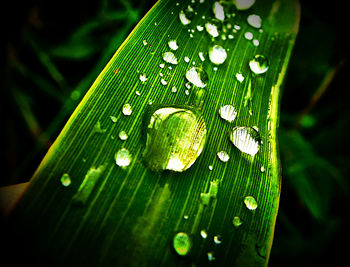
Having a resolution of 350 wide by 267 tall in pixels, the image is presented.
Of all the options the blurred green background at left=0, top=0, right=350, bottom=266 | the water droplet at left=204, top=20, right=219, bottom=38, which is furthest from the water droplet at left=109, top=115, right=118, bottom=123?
the blurred green background at left=0, top=0, right=350, bottom=266

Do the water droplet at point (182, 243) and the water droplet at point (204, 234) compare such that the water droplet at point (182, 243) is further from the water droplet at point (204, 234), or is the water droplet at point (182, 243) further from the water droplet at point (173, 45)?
the water droplet at point (173, 45)

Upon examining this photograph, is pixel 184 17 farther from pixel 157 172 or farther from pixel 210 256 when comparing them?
pixel 210 256

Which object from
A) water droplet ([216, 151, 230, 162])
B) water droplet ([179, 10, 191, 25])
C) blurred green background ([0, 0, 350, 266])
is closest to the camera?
water droplet ([216, 151, 230, 162])

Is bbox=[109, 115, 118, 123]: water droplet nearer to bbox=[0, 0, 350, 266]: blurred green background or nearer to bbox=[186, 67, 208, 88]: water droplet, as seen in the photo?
bbox=[186, 67, 208, 88]: water droplet

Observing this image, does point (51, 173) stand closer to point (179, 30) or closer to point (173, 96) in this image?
point (173, 96)

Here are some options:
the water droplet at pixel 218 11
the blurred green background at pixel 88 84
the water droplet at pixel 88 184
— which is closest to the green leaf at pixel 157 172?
the water droplet at pixel 88 184

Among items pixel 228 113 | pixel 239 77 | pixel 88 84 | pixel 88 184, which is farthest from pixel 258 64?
pixel 88 84

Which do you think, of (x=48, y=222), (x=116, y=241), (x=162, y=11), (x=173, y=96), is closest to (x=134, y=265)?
Result: (x=116, y=241)

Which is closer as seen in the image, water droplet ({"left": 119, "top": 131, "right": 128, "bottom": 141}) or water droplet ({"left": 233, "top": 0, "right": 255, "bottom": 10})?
water droplet ({"left": 119, "top": 131, "right": 128, "bottom": 141})
